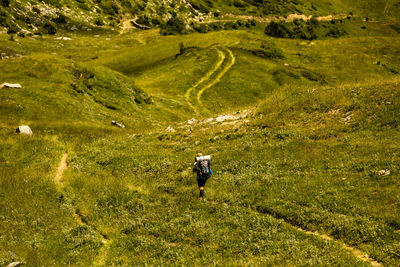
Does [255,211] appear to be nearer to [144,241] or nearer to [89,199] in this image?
[144,241]

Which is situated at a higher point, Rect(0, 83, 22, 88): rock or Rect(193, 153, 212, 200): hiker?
Rect(193, 153, 212, 200): hiker

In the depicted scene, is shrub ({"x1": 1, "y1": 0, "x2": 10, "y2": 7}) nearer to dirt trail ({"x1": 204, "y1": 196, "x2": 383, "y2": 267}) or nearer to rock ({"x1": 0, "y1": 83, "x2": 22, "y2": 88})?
rock ({"x1": 0, "y1": 83, "x2": 22, "y2": 88})

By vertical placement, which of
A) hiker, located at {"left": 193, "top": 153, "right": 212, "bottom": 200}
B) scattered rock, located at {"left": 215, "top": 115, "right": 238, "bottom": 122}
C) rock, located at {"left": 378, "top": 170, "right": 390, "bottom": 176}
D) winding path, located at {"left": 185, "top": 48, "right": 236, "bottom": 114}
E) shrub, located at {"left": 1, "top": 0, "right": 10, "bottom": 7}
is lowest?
winding path, located at {"left": 185, "top": 48, "right": 236, "bottom": 114}

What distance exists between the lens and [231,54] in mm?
87625

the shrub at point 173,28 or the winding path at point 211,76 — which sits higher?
the shrub at point 173,28

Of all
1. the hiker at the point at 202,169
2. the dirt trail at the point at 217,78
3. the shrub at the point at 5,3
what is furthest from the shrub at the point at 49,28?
the hiker at the point at 202,169

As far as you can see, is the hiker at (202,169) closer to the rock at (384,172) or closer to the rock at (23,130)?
the rock at (384,172)

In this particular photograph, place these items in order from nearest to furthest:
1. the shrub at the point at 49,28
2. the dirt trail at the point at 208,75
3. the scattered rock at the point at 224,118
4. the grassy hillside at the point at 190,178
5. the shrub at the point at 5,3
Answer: the grassy hillside at the point at 190,178 < the scattered rock at the point at 224,118 < the dirt trail at the point at 208,75 < the shrub at the point at 5,3 < the shrub at the point at 49,28

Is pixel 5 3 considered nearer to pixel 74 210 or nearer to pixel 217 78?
pixel 217 78

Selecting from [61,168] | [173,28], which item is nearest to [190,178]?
[61,168]

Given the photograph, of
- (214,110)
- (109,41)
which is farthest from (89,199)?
(109,41)

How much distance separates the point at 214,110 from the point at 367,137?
4263cm

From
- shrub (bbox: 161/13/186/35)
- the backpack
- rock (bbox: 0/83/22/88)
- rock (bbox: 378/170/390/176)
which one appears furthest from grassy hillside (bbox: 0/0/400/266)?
shrub (bbox: 161/13/186/35)

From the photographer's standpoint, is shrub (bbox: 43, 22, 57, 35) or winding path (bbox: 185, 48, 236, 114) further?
shrub (bbox: 43, 22, 57, 35)
